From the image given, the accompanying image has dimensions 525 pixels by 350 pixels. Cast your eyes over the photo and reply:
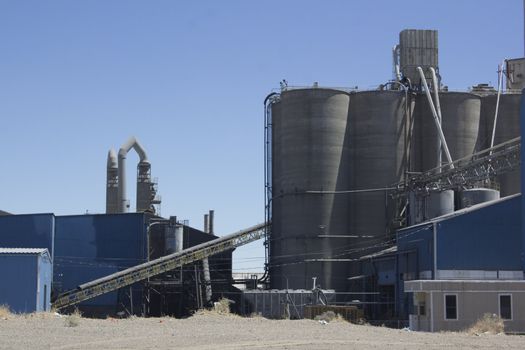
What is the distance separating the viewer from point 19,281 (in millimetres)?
58375

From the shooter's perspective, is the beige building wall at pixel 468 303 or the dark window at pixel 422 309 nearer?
the beige building wall at pixel 468 303

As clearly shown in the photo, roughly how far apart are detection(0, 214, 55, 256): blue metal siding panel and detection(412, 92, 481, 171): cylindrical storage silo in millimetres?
28163

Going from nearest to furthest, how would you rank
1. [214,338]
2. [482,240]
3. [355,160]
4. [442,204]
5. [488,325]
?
[214,338], [488,325], [482,240], [442,204], [355,160]

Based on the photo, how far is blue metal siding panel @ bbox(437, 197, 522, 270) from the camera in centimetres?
5497

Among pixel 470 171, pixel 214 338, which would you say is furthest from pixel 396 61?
pixel 214 338

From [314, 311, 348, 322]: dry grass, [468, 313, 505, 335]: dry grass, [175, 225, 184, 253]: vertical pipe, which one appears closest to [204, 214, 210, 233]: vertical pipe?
[175, 225, 184, 253]: vertical pipe

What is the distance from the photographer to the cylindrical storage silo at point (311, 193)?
2739 inches

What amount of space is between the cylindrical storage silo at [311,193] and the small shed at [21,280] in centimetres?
1949

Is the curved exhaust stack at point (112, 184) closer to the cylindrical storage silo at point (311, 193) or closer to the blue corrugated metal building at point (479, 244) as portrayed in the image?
the cylindrical storage silo at point (311, 193)

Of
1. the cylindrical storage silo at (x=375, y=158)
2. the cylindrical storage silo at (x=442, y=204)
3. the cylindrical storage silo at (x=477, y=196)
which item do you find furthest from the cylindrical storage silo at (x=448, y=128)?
the cylindrical storage silo at (x=477, y=196)

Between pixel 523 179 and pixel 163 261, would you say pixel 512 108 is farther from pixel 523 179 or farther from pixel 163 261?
pixel 163 261

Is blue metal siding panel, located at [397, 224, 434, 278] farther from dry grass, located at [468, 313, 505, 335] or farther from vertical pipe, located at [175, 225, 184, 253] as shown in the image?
vertical pipe, located at [175, 225, 184, 253]

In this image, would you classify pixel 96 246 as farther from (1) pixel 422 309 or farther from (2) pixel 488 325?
(2) pixel 488 325

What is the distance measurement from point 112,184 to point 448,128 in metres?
29.4
